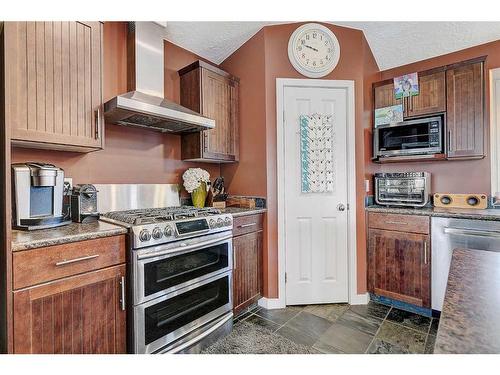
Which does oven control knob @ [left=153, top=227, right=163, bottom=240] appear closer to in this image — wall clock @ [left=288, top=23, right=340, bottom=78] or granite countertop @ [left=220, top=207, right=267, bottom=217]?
granite countertop @ [left=220, top=207, right=267, bottom=217]

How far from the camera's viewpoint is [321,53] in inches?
94.3

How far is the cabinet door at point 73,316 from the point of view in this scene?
1155mm

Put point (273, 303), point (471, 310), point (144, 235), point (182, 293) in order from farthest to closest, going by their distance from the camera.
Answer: point (273, 303)
point (182, 293)
point (144, 235)
point (471, 310)

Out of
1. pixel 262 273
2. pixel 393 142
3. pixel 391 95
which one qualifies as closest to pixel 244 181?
pixel 262 273

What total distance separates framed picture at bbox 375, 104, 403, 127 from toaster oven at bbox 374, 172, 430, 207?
0.56 m

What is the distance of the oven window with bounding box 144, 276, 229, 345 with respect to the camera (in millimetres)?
1558

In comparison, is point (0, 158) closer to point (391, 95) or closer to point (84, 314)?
point (84, 314)

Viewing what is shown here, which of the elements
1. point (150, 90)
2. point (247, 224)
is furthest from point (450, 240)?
point (150, 90)

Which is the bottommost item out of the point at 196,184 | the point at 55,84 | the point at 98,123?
the point at 196,184

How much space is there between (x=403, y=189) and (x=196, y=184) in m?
1.99

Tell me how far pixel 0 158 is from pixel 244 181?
1.79m

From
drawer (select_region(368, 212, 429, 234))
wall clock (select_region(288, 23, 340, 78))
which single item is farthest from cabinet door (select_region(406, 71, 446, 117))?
drawer (select_region(368, 212, 429, 234))

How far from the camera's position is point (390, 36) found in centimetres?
252

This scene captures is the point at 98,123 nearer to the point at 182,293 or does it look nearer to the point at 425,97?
the point at 182,293
